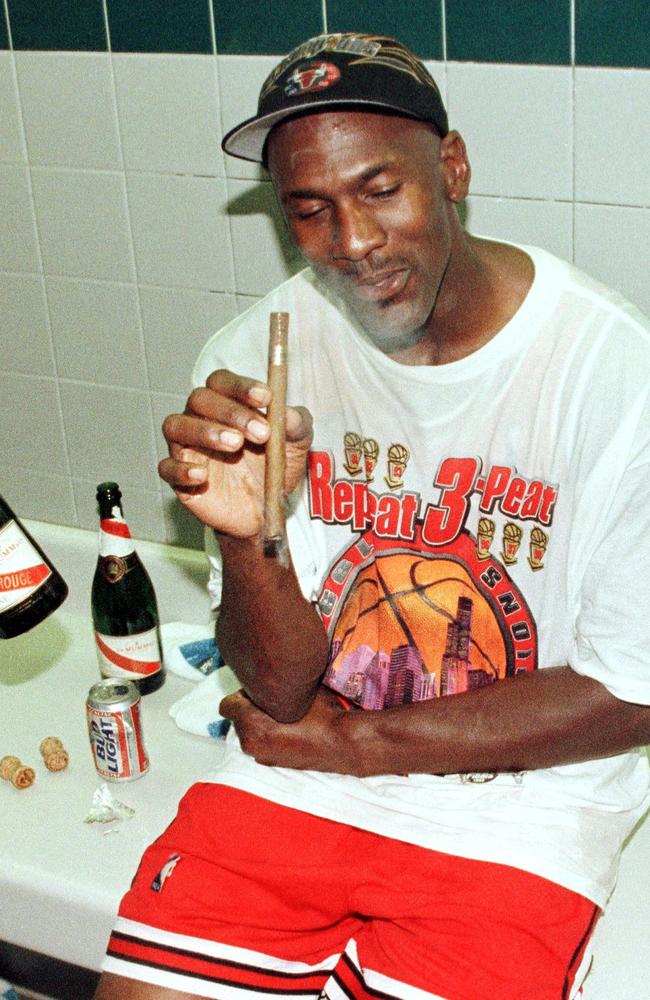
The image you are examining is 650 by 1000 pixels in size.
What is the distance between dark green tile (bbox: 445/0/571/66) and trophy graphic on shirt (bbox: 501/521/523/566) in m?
0.59

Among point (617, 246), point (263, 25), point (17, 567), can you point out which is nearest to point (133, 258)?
point (263, 25)

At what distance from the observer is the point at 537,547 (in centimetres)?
135

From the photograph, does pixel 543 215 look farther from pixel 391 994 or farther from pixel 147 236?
pixel 391 994

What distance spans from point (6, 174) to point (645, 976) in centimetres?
148

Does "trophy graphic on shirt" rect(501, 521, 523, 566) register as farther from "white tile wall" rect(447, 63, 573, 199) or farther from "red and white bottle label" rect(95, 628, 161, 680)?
"red and white bottle label" rect(95, 628, 161, 680)

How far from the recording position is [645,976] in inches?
53.9

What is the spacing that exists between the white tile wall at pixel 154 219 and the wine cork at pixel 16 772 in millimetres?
512

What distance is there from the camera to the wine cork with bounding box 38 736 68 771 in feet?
5.75

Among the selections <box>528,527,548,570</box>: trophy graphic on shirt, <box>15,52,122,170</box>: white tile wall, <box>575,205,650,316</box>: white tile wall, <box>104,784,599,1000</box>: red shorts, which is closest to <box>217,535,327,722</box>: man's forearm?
<box>104,784,599,1000</box>: red shorts

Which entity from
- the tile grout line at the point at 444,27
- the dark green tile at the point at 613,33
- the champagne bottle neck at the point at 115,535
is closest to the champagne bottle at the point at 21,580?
the champagne bottle neck at the point at 115,535

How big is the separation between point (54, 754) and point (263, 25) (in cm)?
105

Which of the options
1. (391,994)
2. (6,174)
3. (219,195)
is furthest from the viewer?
(6,174)

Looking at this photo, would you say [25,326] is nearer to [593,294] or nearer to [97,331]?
[97,331]

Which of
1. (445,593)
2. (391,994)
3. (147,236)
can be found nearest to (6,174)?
(147,236)
